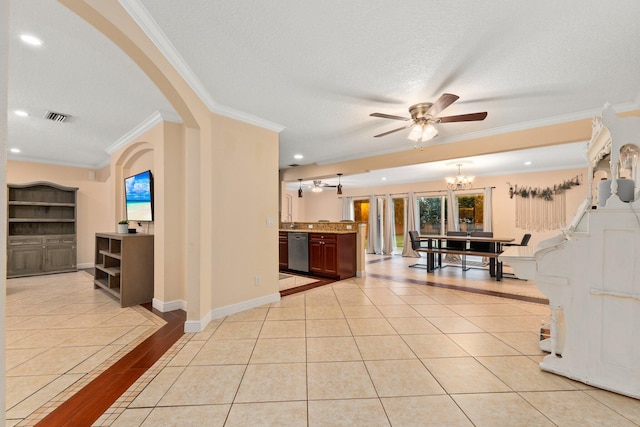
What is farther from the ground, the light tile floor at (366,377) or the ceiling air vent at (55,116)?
the ceiling air vent at (55,116)

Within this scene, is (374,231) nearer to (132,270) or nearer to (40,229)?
(132,270)

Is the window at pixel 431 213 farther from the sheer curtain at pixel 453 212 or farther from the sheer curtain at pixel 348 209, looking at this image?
the sheer curtain at pixel 348 209

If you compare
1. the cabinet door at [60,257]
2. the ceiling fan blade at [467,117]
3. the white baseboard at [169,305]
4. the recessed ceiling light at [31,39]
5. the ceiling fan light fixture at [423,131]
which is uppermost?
the recessed ceiling light at [31,39]

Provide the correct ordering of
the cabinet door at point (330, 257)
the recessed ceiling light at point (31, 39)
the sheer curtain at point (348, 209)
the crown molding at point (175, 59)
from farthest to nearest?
the sheer curtain at point (348, 209) < the cabinet door at point (330, 257) < the recessed ceiling light at point (31, 39) < the crown molding at point (175, 59)

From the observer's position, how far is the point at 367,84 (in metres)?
2.70

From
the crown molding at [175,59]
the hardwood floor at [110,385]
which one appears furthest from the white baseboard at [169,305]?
the crown molding at [175,59]

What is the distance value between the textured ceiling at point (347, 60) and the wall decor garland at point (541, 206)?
4.42 m

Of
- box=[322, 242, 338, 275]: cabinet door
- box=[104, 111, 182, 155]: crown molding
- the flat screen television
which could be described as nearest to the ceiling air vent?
box=[104, 111, 182, 155]: crown molding

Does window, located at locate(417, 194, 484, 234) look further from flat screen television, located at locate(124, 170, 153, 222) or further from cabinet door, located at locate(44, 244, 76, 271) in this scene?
cabinet door, located at locate(44, 244, 76, 271)

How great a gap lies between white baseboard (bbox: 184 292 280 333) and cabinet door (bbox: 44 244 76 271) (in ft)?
16.8

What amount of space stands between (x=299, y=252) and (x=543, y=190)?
6429mm

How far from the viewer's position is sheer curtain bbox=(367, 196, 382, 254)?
990cm

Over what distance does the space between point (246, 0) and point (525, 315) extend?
4.25 metres

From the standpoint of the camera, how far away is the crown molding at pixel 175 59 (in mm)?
1737
